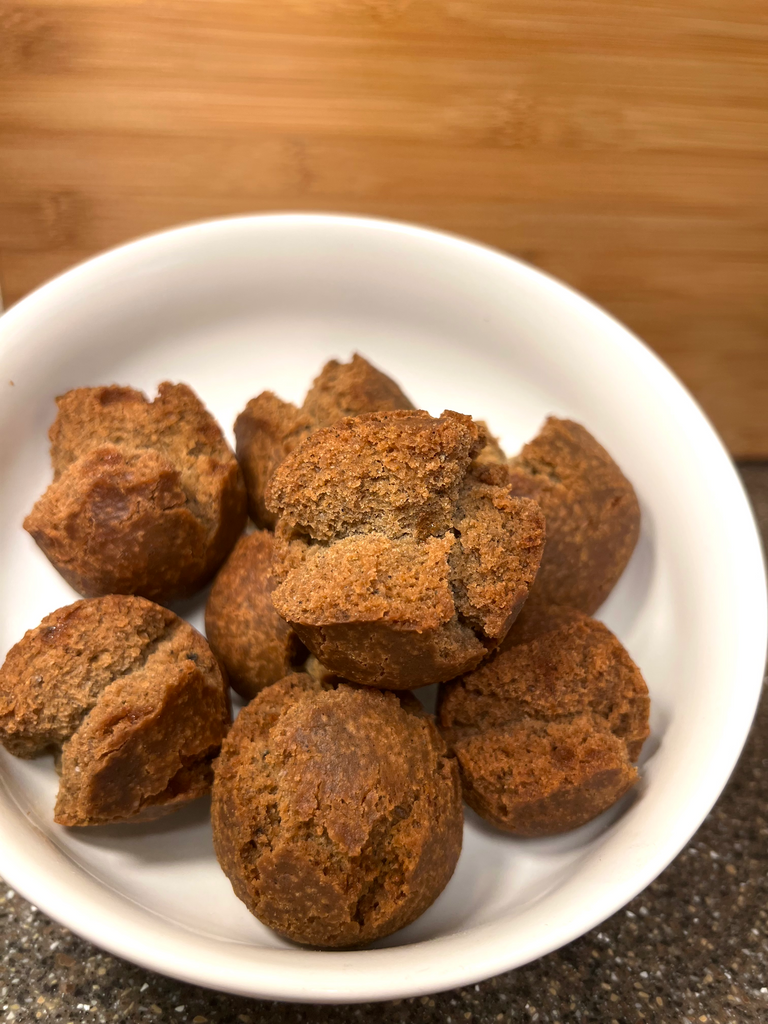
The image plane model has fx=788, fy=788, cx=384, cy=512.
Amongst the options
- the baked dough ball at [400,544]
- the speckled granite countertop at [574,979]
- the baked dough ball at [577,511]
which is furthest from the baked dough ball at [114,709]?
the baked dough ball at [577,511]

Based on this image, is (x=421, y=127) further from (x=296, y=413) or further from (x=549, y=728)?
(x=549, y=728)

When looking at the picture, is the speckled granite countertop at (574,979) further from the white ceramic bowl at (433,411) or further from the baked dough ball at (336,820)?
the baked dough ball at (336,820)

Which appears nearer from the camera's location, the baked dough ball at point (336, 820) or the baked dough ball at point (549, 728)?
the baked dough ball at point (336, 820)

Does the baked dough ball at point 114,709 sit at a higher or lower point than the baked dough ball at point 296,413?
lower

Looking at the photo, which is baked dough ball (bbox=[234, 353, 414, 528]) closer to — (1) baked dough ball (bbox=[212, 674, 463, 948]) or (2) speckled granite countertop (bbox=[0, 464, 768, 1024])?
(1) baked dough ball (bbox=[212, 674, 463, 948])

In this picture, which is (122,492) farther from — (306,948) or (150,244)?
(306,948)

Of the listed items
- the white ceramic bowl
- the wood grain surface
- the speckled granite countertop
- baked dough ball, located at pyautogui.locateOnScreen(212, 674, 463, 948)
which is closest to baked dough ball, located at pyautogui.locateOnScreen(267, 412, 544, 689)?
baked dough ball, located at pyautogui.locateOnScreen(212, 674, 463, 948)

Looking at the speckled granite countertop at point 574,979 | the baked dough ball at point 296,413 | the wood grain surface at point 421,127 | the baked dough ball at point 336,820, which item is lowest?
the speckled granite countertop at point 574,979

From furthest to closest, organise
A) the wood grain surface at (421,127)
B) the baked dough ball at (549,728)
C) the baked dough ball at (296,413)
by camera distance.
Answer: the wood grain surface at (421,127)
the baked dough ball at (296,413)
the baked dough ball at (549,728)

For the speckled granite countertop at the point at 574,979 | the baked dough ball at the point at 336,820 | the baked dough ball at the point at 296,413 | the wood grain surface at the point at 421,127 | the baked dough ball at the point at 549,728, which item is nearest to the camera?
the baked dough ball at the point at 336,820
